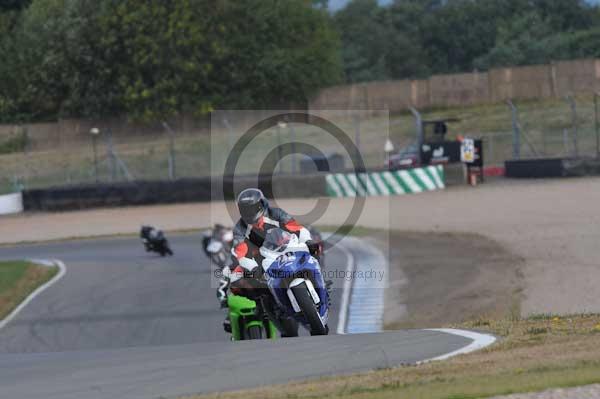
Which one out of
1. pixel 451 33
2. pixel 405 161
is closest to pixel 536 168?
pixel 405 161

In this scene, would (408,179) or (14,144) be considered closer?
(408,179)

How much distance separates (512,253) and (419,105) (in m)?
32.3

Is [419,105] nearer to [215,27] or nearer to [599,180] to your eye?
[215,27]

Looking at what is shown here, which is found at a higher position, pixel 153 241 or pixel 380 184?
pixel 380 184

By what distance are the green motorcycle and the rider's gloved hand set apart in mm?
646

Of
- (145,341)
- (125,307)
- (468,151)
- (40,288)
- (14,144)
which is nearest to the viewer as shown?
(145,341)

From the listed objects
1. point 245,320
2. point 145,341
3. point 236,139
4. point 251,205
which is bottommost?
point 145,341

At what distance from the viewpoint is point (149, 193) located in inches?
1236

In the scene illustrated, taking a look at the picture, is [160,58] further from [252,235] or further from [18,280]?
[252,235]

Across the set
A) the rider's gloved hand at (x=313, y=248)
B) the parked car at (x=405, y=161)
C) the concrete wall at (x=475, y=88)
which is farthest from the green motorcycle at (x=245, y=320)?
the concrete wall at (x=475, y=88)

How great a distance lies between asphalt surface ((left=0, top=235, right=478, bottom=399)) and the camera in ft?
22.1

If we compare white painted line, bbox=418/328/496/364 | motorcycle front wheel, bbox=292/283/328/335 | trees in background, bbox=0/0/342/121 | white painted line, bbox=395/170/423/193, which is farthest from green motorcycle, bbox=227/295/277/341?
trees in background, bbox=0/0/342/121

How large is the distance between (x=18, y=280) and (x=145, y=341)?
20.3 ft

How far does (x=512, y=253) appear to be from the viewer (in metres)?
18.4
